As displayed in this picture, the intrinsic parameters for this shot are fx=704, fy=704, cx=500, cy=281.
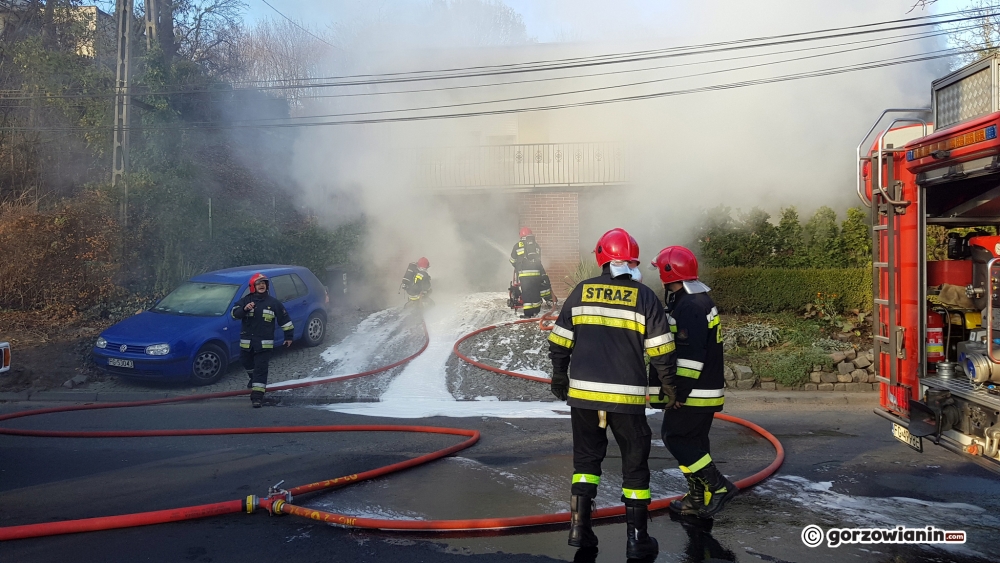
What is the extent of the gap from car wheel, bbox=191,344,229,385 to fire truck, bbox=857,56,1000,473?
301 inches

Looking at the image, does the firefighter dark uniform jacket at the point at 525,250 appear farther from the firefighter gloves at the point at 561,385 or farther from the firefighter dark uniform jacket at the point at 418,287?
the firefighter gloves at the point at 561,385

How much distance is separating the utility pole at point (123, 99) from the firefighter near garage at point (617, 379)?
472 inches

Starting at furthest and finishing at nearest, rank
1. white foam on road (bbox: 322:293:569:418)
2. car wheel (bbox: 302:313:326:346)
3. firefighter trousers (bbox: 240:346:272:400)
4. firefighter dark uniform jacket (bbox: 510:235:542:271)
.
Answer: firefighter dark uniform jacket (bbox: 510:235:542:271) < car wheel (bbox: 302:313:326:346) < firefighter trousers (bbox: 240:346:272:400) < white foam on road (bbox: 322:293:569:418)

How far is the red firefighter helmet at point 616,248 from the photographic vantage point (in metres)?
3.80

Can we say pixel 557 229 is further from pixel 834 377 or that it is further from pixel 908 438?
pixel 908 438

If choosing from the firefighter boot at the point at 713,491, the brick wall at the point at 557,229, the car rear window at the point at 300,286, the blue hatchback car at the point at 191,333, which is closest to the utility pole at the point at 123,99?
the blue hatchback car at the point at 191,333

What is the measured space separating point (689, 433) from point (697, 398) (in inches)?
8.4

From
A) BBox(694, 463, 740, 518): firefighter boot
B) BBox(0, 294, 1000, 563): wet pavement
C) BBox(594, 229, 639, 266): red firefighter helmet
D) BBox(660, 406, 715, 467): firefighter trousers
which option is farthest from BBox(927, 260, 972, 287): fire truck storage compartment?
BBox(594, 229, 639, 266): red firefighter helmet

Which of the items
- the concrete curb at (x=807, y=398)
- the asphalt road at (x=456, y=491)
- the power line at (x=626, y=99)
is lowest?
the asphalt road at (x=456, y=491)

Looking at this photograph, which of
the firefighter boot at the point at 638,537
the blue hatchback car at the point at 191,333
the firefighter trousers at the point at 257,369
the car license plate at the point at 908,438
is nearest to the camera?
the firefighter boot at the point at 638,537

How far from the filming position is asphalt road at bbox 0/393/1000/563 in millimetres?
3736

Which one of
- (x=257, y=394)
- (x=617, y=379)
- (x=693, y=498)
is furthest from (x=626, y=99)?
(x=617, y=379)

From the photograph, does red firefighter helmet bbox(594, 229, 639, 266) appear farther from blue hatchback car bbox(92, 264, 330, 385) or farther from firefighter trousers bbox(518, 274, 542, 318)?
firefighter trousers bbox(518, 274, 542, 318)

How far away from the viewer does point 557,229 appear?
1567 cm
